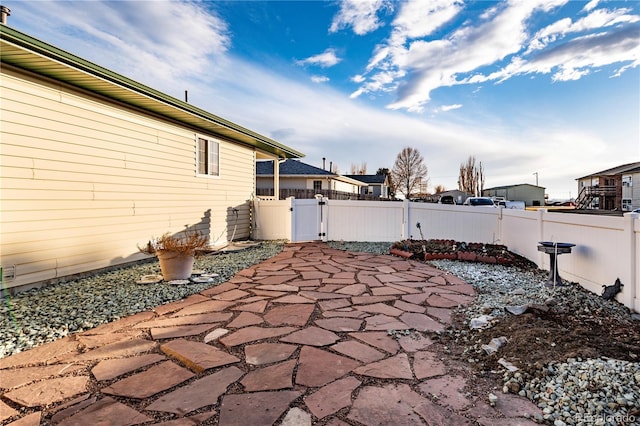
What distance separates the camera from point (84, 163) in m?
4.80

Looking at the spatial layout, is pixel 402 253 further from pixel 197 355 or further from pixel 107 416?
pixel 107 416

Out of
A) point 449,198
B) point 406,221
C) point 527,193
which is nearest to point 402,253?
point 406,221

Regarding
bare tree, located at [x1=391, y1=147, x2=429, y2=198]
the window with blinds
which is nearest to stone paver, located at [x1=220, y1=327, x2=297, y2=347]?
the window with blinds

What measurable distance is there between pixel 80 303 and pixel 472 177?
158ft

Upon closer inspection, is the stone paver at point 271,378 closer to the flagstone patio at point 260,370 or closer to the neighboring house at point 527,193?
the flagstone patio at point 260,370

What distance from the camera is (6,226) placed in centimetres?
387

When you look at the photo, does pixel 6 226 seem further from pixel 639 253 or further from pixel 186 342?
pixel 639 253

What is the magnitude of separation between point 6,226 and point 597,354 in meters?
5.77

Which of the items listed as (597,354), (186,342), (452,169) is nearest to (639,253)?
(597,354)

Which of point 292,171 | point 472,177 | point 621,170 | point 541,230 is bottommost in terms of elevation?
point 541,230

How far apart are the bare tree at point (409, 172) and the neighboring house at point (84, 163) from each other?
32.1m

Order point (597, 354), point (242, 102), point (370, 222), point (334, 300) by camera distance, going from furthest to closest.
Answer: point (242, 102), point (370, 222), point (334, 300), point (597, 354)

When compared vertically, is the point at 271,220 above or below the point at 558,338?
above

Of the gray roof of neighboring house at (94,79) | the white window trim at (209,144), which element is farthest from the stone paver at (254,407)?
the white window trim at (209,144)
